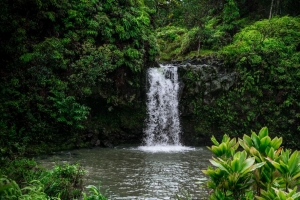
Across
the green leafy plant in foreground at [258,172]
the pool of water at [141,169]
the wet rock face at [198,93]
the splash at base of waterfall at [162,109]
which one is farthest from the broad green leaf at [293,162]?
the wet rock face at [198,93]

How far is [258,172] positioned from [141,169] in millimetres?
7125

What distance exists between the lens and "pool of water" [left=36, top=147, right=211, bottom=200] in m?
6.86

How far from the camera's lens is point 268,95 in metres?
14.4

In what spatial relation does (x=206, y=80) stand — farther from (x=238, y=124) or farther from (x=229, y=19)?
(x=229, y=19)

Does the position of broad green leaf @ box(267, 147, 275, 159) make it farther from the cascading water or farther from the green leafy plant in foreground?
the cascading water

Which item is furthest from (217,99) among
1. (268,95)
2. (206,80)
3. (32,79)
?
(32,79)

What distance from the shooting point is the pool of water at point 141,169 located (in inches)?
270

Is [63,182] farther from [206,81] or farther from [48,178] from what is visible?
[206,81]

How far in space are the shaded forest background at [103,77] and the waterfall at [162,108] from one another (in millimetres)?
465

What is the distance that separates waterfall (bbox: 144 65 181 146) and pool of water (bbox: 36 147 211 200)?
4.97ft

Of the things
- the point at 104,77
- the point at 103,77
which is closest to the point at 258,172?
the point at 103,77

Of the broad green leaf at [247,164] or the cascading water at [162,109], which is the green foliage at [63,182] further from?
the cascading water at [162,109]

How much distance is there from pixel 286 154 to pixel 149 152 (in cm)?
1008

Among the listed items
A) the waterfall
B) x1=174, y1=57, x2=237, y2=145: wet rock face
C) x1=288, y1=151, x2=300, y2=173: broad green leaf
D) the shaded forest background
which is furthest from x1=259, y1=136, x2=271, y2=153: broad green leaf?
x1=174, y1=57, x2=237, y2=145: wet rock face
